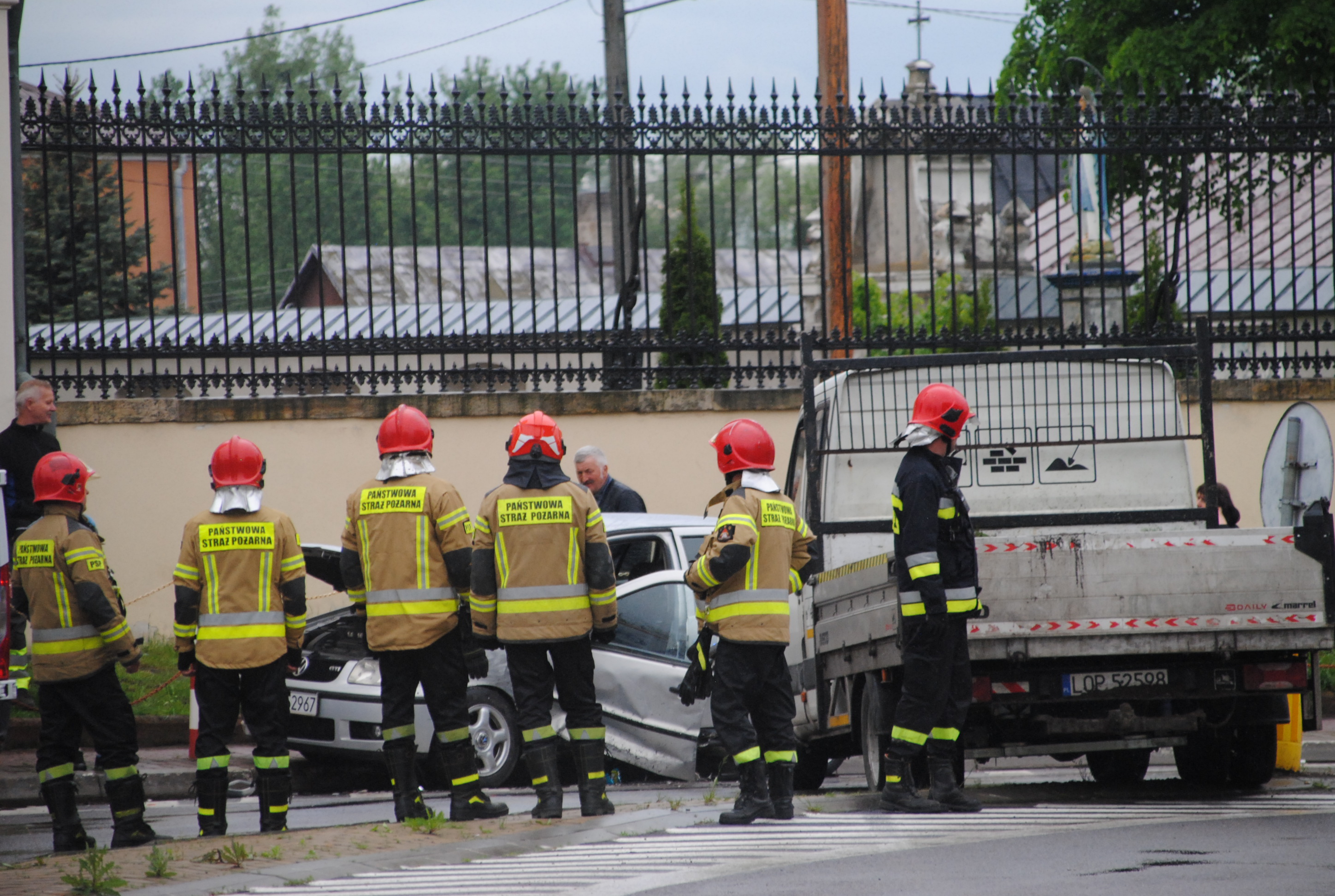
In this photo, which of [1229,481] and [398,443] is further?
[1229,481]

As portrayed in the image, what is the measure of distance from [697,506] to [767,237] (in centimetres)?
5327

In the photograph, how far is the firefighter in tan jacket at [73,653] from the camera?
290 inches

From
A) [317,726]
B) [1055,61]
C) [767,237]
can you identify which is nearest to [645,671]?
[317,726]

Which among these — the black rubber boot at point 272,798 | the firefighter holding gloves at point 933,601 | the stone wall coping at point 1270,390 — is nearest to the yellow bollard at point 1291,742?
the firefighter holding gloves at point 933,601

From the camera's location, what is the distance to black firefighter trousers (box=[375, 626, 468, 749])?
24.2 feet

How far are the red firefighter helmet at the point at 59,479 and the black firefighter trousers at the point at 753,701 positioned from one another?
3.14 m

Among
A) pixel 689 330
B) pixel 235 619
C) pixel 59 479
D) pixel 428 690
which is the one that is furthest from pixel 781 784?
pixel 689 330

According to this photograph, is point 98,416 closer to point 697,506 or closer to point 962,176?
point 697,506

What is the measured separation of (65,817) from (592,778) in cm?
238

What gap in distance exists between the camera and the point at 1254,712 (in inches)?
297

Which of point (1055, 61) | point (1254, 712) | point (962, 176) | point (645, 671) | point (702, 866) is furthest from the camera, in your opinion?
point (962, 176)

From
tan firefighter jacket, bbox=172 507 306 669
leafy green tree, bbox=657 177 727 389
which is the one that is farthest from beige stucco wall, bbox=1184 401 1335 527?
tan firefighter jacket, bbox=172 507 306 669

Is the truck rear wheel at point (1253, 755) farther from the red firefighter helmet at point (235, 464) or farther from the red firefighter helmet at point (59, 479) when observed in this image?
the red firefighter helmet at point (59, 479)

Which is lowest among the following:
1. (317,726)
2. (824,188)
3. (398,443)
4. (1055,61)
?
(317,726)
